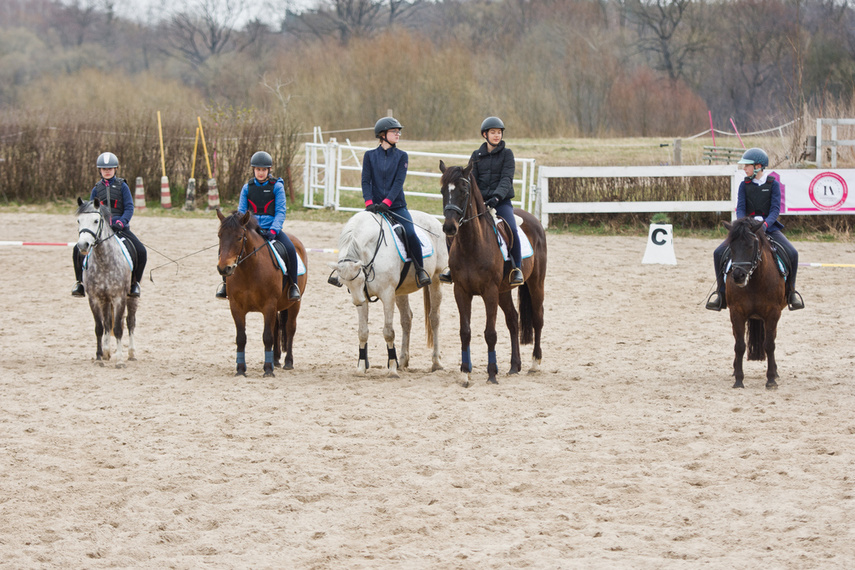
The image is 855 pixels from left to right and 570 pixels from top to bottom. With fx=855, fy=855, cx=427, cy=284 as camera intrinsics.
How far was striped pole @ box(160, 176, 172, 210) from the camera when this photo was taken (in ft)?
66.3

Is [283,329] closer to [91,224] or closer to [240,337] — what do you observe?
[240,337]

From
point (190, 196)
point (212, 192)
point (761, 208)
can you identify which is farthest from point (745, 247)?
point (190, 196)

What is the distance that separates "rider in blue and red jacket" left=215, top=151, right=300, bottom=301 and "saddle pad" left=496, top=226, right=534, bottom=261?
80.1 inches

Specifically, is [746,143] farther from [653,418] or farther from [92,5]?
[92,5]

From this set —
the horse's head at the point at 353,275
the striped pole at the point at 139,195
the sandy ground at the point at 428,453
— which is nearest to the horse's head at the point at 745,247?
the sandy ground at the point at 428,453

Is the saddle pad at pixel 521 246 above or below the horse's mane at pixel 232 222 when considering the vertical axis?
below

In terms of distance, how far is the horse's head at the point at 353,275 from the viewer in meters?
8.02

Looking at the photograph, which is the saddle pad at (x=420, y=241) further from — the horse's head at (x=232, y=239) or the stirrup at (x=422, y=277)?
the horse's head at (x=232, y=239)

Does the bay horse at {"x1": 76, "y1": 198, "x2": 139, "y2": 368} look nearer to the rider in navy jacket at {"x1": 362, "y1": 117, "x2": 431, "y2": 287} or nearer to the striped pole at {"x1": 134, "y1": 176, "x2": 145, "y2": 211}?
the rider in navy jacket at {"x1": 362, "y1": 117, "x2": 431, "y2": 287}

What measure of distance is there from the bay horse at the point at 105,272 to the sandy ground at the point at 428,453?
491 millimetres

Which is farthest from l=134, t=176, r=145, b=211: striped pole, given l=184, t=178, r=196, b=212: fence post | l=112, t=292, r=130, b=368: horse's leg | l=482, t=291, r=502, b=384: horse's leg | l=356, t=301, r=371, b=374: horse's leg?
l=482, t=291, r=502, b=384: horse's leg

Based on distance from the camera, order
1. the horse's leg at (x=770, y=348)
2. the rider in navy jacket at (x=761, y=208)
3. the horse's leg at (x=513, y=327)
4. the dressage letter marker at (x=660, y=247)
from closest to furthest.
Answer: the horse's leg at (x=770, y=348) < the rider in navy jacket at (x=761, y=208) < the horse's leg at (x=513, y=327) < the dressage letter marker at (x=660, y=247)

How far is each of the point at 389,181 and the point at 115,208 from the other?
9.50ft

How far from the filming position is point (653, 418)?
6719 millimetres
